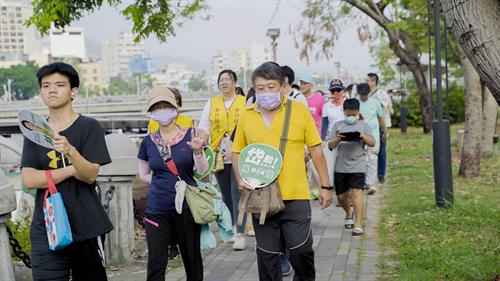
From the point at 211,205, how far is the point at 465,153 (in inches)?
327

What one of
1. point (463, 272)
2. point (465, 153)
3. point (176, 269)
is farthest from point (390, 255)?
point (465, 153)

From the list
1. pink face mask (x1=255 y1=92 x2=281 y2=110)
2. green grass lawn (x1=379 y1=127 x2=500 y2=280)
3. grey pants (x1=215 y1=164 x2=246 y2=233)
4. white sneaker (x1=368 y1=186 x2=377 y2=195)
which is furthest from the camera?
white sneaker (x1=368 y1=186 x2=377 y2=195)

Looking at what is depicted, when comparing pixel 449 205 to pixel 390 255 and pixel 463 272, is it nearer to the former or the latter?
pixel 390 255

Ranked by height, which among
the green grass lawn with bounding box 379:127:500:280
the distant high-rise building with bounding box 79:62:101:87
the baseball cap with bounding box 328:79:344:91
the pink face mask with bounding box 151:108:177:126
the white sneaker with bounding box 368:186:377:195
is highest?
the distant high-rise building with bounding box 79:62:101:87

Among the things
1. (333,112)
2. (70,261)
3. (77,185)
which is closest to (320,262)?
(70,261)

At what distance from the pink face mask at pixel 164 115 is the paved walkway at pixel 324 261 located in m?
1.91

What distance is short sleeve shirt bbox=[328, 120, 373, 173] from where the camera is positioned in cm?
877

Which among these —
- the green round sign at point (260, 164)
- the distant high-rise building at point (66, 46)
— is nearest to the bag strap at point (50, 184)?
the green round sign at point (260, 164)

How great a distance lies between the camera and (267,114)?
547 centimetres

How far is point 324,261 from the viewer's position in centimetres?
746

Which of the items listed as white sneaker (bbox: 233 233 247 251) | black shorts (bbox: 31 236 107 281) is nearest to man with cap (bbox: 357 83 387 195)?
white sneaker (bbox: 233 233 247 251)

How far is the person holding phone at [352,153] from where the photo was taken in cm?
870

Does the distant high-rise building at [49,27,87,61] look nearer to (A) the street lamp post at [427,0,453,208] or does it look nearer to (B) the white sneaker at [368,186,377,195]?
(B) the white sneaker at [368,186,377,195]

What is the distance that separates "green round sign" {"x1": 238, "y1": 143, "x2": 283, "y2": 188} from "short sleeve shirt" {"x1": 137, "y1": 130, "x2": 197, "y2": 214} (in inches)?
18.1
